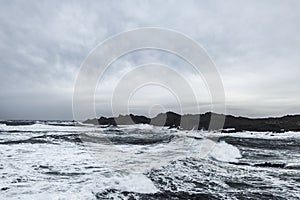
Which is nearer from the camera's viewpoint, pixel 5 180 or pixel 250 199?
pixel 250 199

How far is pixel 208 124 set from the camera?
67.1 m

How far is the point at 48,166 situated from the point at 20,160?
1.93 m

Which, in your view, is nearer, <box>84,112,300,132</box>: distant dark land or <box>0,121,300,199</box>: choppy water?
<box>0,121,300,199</box>: choppy water

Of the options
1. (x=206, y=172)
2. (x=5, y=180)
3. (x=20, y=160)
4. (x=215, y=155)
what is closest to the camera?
(x=5, y=180)

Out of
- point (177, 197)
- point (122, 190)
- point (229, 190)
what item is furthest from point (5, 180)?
point (229, 190)

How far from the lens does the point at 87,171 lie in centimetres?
991

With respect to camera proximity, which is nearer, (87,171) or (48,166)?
(87,171)

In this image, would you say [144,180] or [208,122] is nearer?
[144,180]

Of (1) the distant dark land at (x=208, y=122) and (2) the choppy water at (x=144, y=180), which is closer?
(2) the choppy water at (x=144, y=180)

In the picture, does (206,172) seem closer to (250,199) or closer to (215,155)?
(250,199)

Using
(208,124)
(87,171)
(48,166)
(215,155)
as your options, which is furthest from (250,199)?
(208,124)

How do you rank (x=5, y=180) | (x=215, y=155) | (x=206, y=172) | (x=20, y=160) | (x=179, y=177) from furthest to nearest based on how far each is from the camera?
(x=215, y=155), (x=20, y=160), (x=206, y=172), (x=179, y=177), (x=5, y=180)

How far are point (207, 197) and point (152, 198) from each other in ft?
4.74

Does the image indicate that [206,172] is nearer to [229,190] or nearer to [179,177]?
[179,177]
